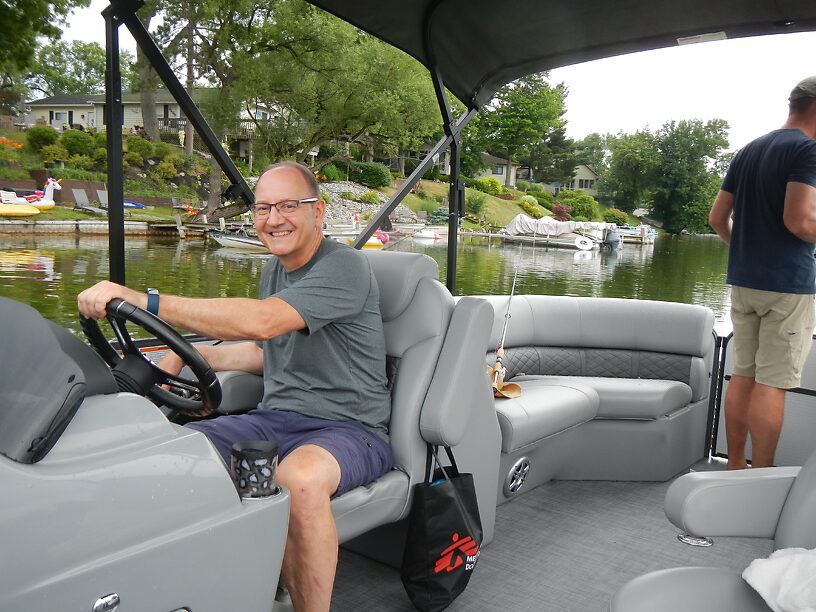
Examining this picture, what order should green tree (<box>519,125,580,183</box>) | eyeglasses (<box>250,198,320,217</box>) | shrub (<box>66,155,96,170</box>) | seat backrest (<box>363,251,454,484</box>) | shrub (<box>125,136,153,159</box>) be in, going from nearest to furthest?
eyeglasses (<box>250,198,320,217</box>) < seat backrest (<box>363,251,454,484</box>) < shrub (<box>66,155,96,170</box>) < shrub (<box>125,136,153,159</box>) < green tree (<box>519,125,580,183</box>)

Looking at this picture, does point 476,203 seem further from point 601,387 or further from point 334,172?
point 601,387

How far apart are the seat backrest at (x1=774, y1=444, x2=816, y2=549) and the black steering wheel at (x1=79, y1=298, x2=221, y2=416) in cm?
112

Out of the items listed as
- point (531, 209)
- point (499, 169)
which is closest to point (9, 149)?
point (531, 209)

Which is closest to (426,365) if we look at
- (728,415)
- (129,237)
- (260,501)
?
(260,501)

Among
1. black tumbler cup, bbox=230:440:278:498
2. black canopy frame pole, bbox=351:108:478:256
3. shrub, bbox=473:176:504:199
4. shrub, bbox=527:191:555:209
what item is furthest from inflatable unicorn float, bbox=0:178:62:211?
shrub, bbox=527:191:555:209

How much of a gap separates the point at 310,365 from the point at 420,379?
0.32 metres

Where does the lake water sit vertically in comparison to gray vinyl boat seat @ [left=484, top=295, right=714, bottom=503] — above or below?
above

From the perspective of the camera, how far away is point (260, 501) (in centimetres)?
125

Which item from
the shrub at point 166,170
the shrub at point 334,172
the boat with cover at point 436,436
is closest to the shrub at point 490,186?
the shrub at point 334,172

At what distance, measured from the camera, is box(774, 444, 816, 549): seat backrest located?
4.01ft

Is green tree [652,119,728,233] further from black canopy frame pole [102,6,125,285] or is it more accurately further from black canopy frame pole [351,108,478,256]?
black canopy frame pole [102,6,125,285]

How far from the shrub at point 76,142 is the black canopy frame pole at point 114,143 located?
155cm

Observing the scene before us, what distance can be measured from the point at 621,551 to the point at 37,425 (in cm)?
200

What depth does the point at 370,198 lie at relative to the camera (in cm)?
718
